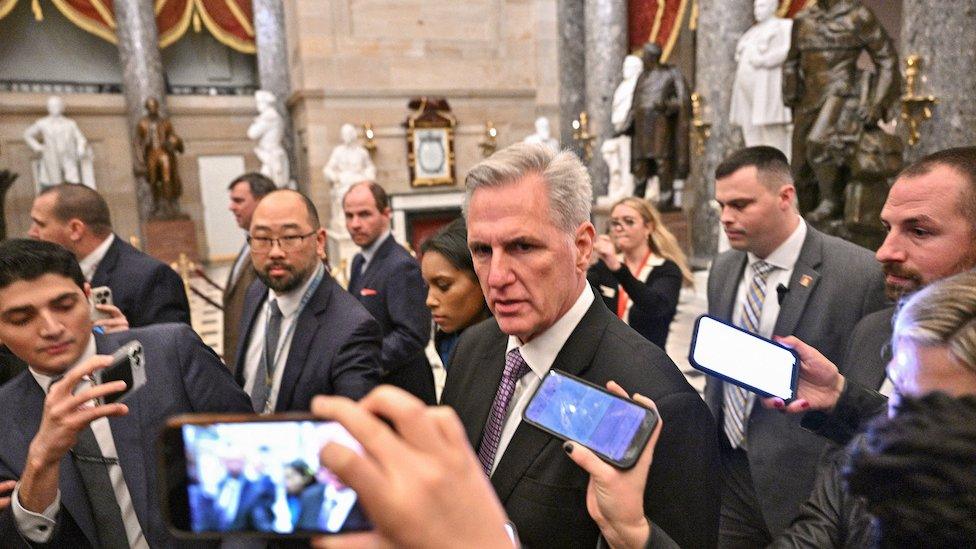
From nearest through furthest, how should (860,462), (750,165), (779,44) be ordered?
1. (860,462)
2. (750,165)
3. (779,44)

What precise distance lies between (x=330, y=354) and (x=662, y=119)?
910 cm

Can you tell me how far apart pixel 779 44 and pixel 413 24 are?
8305 millimetres

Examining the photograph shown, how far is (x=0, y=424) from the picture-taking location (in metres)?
1.73

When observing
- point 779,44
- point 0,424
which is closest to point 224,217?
point 779,44

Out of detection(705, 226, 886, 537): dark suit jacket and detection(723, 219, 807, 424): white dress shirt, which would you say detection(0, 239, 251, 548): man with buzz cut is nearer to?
detection(705, 226, 886, 537): dark suit jacket

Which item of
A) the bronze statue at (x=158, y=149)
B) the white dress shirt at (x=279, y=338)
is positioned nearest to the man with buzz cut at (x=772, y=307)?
the white dress shirt at (x=279, y=338)

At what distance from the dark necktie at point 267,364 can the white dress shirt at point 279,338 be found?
2 cm

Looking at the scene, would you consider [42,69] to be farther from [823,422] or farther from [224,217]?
[823,422]

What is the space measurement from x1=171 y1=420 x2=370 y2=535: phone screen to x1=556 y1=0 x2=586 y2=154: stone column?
44.6 ft

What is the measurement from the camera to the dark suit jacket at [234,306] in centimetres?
397

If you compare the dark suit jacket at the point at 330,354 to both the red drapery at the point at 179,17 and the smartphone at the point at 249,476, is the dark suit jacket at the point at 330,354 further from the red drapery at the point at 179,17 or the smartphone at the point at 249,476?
the red drapery at the point at 179,17

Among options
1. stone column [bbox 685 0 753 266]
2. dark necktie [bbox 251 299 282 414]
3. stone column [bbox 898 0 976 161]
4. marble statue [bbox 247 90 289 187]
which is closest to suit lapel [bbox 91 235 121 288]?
dark necktie [bbox 251 299 282 414]

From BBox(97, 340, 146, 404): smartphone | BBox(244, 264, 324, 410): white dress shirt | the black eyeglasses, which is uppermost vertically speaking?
the black eyeglasses

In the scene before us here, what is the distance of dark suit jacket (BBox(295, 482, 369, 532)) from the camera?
748 millimetres
